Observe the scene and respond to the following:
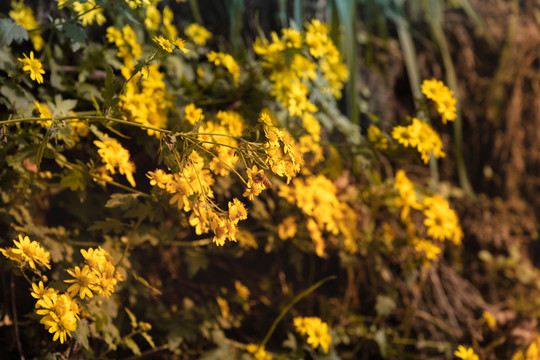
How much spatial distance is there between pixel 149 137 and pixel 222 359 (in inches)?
19.9

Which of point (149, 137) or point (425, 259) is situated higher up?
point (149, 137)

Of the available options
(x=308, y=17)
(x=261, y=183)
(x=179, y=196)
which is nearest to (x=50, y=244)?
(x=179, y=196)

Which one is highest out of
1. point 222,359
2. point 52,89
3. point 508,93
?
point 508,93

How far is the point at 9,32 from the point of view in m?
0.85

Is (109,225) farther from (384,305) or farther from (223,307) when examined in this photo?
(384,305)

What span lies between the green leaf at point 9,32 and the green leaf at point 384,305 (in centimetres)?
104

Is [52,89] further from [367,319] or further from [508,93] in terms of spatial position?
[508,93]

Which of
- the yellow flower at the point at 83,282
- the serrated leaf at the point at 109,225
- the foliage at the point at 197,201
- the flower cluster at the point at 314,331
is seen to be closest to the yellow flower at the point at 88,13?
the foliage at the point at 197,201

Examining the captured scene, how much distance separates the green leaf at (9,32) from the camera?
84 cm

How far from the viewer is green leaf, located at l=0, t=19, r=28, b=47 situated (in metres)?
0.84

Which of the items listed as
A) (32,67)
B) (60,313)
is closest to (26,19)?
(32,67)

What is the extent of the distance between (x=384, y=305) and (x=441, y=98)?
60 centimetres

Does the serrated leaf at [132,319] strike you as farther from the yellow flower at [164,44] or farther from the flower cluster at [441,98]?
the flower cluster at [441,98]

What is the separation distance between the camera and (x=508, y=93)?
208 centimetres
